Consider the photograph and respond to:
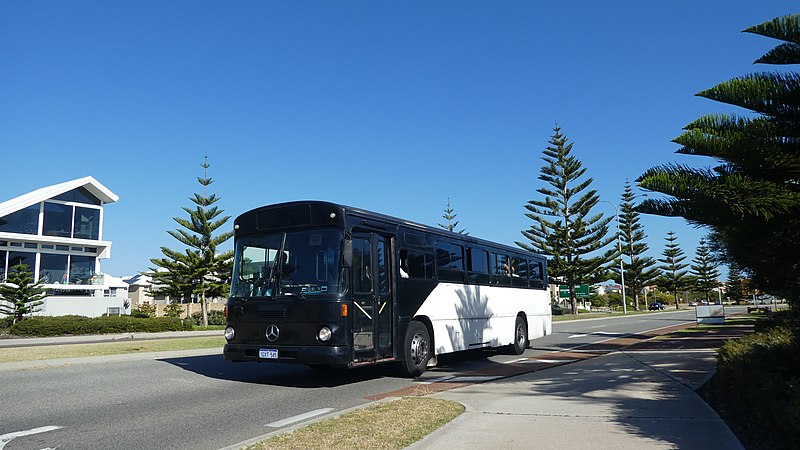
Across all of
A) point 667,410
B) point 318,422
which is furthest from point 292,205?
point 667,410

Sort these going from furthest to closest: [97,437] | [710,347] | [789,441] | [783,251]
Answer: [710,347] → [783,251] → [97,437] → [789,441]

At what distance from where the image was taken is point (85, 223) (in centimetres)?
4069

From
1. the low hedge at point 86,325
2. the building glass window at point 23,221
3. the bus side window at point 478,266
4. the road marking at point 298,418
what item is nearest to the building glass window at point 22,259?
the building glass window at point 23,221

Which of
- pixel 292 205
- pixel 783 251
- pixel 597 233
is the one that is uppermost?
pixel 597 233

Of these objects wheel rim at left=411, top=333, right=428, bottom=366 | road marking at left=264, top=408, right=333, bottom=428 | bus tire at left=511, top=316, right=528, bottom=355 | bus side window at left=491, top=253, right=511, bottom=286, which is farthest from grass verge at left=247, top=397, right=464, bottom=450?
bus tire at left=511, top=316, right=528, bottom=355

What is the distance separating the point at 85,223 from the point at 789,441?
145 feet

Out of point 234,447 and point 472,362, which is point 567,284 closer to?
point 472,362

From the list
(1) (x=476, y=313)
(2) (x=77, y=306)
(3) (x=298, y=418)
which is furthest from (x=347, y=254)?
(2) (x=77, y=306)

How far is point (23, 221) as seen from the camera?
37344 millimetres

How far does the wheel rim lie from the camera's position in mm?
10453

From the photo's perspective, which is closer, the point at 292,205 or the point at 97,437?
the point at 97,437

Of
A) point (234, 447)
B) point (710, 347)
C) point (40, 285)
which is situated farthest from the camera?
point (40, 285)

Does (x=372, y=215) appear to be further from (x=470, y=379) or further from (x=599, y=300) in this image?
(x=599, y=300)

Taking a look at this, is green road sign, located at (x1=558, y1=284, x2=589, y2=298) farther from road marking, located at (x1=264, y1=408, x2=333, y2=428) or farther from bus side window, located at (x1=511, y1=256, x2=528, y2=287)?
road marking, located at (x1=264, y1=408, x2=333, y2=428)
